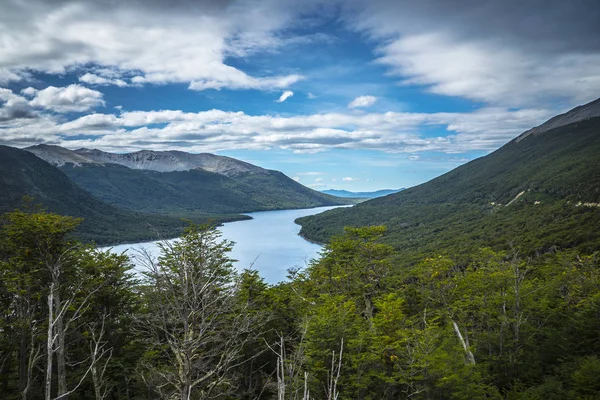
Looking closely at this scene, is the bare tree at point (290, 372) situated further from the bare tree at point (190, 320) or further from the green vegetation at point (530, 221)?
the green vegetation at point (530, 221)

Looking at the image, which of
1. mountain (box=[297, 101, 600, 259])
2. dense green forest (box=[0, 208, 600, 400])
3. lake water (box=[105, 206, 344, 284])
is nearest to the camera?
dense green forest (box=[0, 208, 600, 400])

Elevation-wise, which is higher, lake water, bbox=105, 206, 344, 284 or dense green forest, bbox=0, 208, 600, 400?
dense green forest, bbox=0, 208, 600, 400

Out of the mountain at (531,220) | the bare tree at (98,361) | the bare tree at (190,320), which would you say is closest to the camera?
the bare tree at (190,320)

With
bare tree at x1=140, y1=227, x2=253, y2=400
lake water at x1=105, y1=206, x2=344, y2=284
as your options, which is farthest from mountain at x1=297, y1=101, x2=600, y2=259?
bare tree at x1=140, y1=227, x2=253, y2=400

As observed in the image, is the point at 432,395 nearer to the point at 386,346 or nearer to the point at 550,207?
the point at 386,346

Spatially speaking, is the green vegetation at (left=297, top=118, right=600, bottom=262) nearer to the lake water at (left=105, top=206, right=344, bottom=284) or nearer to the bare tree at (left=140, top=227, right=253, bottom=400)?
the lake water at (left=105, top=206, right=344, bottom=284)

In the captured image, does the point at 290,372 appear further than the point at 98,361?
No

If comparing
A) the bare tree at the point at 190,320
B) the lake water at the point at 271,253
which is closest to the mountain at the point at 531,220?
the lake water at the point at 271,253

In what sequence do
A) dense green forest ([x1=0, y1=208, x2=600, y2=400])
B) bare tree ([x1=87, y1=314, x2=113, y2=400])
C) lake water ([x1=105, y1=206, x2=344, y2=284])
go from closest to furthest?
bare tree ([x1=87, y1=314, x2=113, y2=400]) < dense green forest ([x1=0, y1=208, x2=600, y2=400]) < lake water ([x1=105, y1=206, x2=344, y2=284])

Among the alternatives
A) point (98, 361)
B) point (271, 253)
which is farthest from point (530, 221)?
point (98, 361)

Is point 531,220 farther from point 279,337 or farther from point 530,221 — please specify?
point 279,337

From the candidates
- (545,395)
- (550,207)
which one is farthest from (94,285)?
(550,207)

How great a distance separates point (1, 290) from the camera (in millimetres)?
21391

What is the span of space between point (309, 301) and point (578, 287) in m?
21.7
